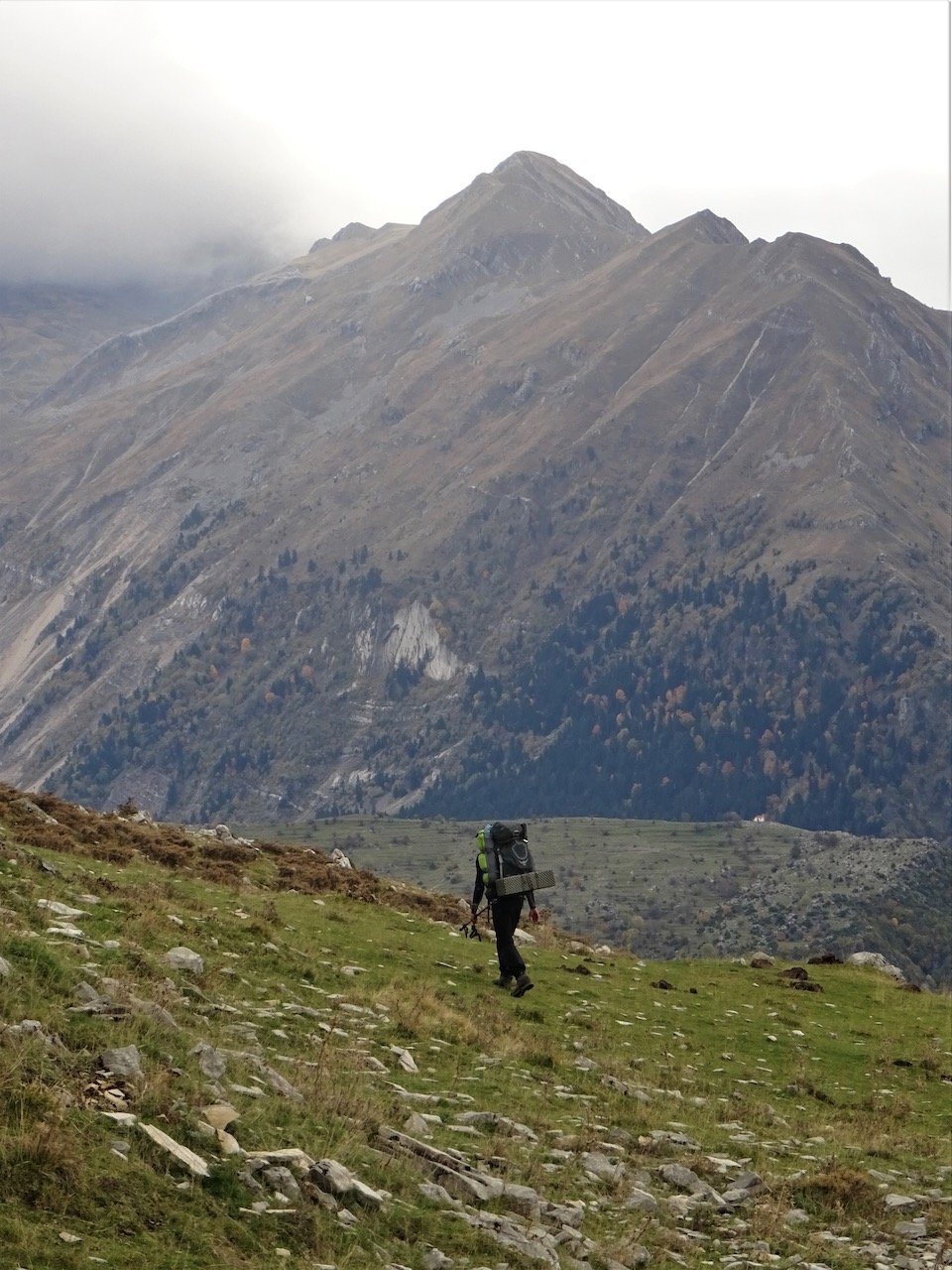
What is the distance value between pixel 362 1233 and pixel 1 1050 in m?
3.47

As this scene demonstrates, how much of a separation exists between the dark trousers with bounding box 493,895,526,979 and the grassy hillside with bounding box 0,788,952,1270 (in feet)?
1.80

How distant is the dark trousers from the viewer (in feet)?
88.5

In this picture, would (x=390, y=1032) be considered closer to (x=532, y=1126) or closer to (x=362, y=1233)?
(x=532, y=1126)

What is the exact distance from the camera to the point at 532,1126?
57.0 ft

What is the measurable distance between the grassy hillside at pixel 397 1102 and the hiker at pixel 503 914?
49 centimetres

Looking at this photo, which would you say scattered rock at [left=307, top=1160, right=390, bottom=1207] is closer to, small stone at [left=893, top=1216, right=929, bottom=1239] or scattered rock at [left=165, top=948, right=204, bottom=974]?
small stone at [left=893, top=1216, right=929, bottom=1239]

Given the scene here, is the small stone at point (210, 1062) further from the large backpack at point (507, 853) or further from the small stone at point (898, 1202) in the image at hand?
the large backpack at point (507, 853)

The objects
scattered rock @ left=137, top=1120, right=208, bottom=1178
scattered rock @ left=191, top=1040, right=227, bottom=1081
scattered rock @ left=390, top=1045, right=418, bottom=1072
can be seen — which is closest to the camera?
scattered rock @ left=137, top=1120, right=208, bottom=1178

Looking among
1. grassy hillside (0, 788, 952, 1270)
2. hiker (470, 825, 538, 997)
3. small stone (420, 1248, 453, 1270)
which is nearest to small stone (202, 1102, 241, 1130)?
grassy hillside (0, 788, 952, 1270)

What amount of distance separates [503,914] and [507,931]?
336 mm

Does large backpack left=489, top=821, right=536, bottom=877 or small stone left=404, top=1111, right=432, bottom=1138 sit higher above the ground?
large backpack left=489, top=821, right=536, bottom=877

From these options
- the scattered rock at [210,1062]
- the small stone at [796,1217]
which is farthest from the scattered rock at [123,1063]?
the small stone at [796,1217]

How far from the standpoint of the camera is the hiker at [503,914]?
27.0m

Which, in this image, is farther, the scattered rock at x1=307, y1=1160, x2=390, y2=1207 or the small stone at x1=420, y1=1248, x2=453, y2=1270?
the scattered rock at x1=307, y1=1160, x2=390, y2=1207
